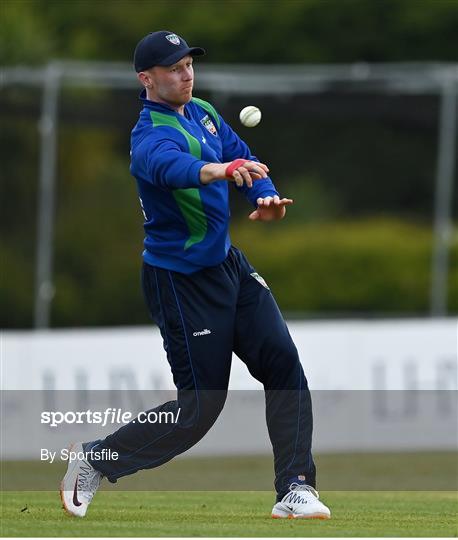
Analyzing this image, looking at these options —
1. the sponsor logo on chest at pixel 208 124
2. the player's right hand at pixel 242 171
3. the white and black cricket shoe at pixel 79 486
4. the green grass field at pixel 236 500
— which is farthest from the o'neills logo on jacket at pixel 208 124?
the green grass field at pixel 236 500

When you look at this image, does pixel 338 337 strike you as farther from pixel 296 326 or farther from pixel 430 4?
pixel 430 4

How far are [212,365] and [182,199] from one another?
0.81 metres

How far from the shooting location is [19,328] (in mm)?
20281

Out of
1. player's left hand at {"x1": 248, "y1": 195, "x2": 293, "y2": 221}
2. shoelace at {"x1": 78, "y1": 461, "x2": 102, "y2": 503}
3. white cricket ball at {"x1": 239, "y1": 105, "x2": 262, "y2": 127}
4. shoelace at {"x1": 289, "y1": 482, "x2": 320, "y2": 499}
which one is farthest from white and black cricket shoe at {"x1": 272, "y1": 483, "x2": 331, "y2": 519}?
white cricket ball at {"x1": 239, "y1": 105, "x2": 262, "y2": 127}

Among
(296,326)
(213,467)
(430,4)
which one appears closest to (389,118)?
(296,326)

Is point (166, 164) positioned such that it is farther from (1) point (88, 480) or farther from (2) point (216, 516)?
(2) point (216, 516)

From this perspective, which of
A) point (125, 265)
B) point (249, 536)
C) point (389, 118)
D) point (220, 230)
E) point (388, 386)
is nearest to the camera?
point (249, 536)

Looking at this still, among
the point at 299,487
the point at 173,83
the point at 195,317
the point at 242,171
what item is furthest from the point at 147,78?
the point at 299,487

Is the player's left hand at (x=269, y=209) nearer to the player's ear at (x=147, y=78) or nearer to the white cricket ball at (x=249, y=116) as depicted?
the white cricket ball at (x=249, y=116)

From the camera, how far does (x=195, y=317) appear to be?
282 inches

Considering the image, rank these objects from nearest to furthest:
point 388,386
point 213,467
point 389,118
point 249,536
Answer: point 249,536, point 213,467, point 388,386, point 389,118

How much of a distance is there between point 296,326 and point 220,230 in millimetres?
6853

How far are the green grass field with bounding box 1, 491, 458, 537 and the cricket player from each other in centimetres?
24

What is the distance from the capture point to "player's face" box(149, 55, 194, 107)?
7125 millimetres
